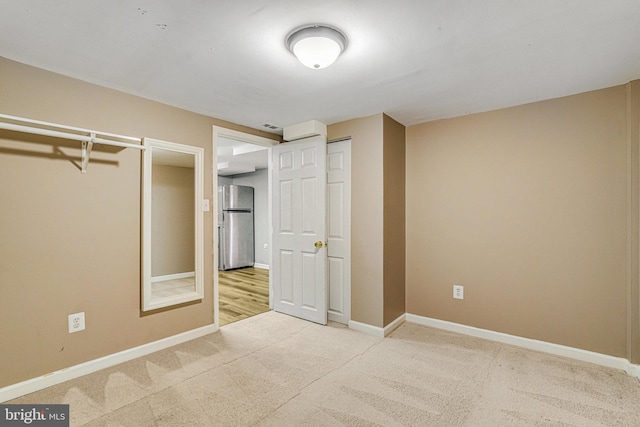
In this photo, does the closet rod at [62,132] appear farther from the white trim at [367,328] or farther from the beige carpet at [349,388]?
the white trim at [367,328]

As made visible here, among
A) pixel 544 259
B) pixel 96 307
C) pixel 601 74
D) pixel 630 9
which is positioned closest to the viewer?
pixel 630 9

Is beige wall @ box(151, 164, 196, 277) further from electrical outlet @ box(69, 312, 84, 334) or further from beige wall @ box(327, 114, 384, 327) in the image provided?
beige wall @ box(327, 114, 384, 327)

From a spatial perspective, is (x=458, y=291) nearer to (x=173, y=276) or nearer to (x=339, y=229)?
(x=339, y=229)

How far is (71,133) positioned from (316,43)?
1.90 m

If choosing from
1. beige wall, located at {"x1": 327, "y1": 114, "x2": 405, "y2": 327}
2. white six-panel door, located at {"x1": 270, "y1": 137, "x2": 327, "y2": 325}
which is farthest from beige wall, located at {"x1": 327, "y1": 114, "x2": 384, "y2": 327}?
white six-panel door, located at {"x1": 270, "y1": 137, "x2": 327, "y2": 325}

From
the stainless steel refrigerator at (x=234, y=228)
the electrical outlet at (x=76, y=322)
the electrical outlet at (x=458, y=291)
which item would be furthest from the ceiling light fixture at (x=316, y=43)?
the stainless steel refrigerator at (x=234, y=228)

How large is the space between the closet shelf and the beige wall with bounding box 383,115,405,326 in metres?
2.24

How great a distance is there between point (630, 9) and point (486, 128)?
148 centimetres

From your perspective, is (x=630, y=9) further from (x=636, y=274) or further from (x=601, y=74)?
(x=636, y=274)

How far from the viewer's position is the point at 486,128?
294 centimetres

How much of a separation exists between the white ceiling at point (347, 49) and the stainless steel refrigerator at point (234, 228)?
3846mm

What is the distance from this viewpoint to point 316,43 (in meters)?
1.66

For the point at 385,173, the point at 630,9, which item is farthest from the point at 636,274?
the point at 385,173

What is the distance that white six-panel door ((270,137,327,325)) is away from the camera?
333 centimetres
